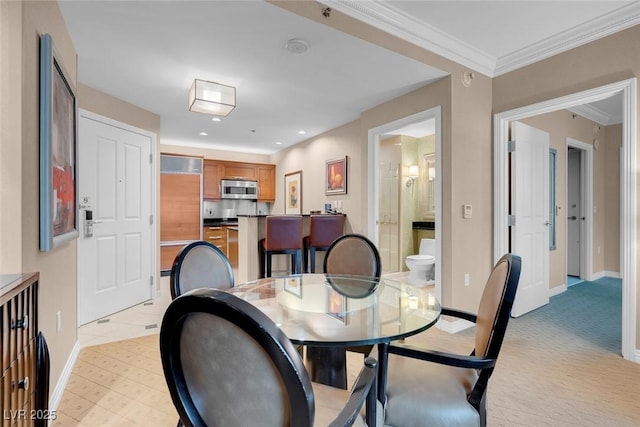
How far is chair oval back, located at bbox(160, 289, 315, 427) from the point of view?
0.58 metres

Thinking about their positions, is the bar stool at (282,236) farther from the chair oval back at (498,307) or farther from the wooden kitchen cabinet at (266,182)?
the wooden kitchen cabinet at (266,182)

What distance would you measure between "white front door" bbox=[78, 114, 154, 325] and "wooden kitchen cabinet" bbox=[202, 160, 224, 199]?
2.23m

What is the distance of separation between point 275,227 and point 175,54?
1830 mm

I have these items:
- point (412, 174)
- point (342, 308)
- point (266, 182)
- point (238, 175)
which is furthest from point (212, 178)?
point (342, 308)

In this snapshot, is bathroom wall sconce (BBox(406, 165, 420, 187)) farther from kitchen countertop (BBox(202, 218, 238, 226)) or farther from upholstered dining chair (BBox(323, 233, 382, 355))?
kitchen countertop (BBox(202, 218, 238, 226))

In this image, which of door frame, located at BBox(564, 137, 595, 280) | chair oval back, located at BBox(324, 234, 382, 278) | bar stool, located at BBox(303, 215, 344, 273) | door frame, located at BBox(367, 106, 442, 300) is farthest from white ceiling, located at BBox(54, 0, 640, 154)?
door frame, located at BBox(564, 137, 595, 280)

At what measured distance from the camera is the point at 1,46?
4.43ft

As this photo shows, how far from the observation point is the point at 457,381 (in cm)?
123

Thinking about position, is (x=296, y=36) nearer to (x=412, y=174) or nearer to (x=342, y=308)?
(x=342, y=308)

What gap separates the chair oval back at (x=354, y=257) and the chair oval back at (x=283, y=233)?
3.55 ft

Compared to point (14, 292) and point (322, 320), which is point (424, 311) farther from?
point (14, 292)

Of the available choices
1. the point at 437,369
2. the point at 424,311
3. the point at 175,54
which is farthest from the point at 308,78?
the point at 437,369

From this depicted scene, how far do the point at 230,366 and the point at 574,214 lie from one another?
Result: 618 centimetres

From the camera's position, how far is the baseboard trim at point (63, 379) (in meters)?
1.74
